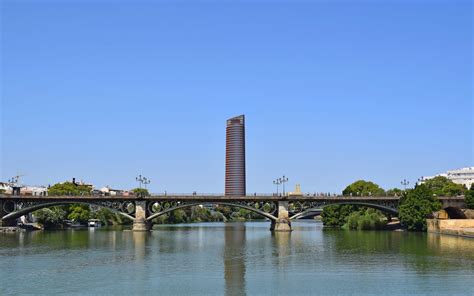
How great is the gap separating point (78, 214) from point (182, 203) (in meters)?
30.5

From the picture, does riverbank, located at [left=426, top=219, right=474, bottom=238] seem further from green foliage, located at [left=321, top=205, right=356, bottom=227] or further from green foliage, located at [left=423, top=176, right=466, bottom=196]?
green foliage, located at [left=423, top=176, right=466, bottom=196]

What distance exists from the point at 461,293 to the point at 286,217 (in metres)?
79.8

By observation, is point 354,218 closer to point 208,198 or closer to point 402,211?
point 402,211

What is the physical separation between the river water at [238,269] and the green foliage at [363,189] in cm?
7925

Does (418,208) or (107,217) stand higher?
(418,208)

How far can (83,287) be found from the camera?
4322 cm

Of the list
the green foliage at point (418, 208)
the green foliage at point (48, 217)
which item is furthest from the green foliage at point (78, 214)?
the green foliage at point (418, 208)

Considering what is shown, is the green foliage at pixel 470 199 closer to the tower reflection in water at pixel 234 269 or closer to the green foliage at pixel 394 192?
the green foliage at pixel 394 192

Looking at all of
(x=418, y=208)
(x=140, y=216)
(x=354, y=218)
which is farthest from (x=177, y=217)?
(x=418, y=208)

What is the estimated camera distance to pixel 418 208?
111 m

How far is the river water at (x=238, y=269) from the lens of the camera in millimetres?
42750

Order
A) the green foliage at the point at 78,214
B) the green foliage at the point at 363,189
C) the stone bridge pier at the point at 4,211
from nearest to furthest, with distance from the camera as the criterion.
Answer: the stone bridge pier at the point at 4,211
the green foliage at the point at 78,214
the green foliage at the point at 363,189

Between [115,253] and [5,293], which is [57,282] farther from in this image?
[115,253]

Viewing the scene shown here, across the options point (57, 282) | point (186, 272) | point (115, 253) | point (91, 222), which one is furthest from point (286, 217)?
point (57, 282)
